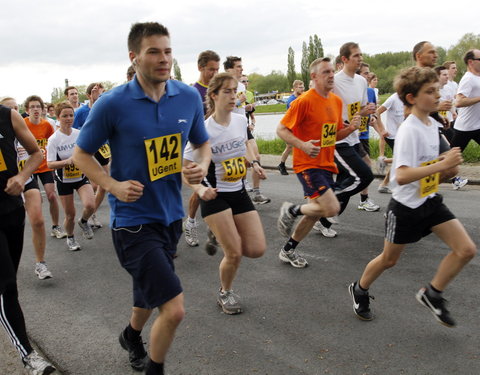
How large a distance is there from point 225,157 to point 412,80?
1671mm

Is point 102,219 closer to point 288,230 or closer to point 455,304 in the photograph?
point 288,230

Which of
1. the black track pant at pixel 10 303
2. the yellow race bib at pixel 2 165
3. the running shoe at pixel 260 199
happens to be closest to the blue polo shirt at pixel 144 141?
the black track pant at pixel 10 303

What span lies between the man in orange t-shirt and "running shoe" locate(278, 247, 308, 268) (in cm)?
1

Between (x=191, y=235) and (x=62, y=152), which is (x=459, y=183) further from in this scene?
(x=62, y=152)

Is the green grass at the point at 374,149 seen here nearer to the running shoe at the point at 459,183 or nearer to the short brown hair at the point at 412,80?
the running shoe at the point at 459,183

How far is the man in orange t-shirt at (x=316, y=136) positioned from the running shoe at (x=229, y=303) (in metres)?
1.13

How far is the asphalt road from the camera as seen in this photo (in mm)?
3176

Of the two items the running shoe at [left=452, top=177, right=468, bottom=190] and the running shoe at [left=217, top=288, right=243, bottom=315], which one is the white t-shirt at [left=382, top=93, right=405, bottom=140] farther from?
the running shoe at [left=217, top=288, right=243, bottom=315]

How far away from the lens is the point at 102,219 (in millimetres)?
7902

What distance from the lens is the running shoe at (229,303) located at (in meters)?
4.02

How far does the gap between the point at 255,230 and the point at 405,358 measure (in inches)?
60.7

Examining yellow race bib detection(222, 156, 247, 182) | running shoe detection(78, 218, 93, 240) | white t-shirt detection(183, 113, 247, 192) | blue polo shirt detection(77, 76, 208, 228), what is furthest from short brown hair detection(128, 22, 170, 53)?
running shoe detection(78, 218, 93, 240)

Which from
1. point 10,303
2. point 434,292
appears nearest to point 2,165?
point 10,303

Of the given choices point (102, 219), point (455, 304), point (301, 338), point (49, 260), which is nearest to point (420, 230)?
point (455, 304)
